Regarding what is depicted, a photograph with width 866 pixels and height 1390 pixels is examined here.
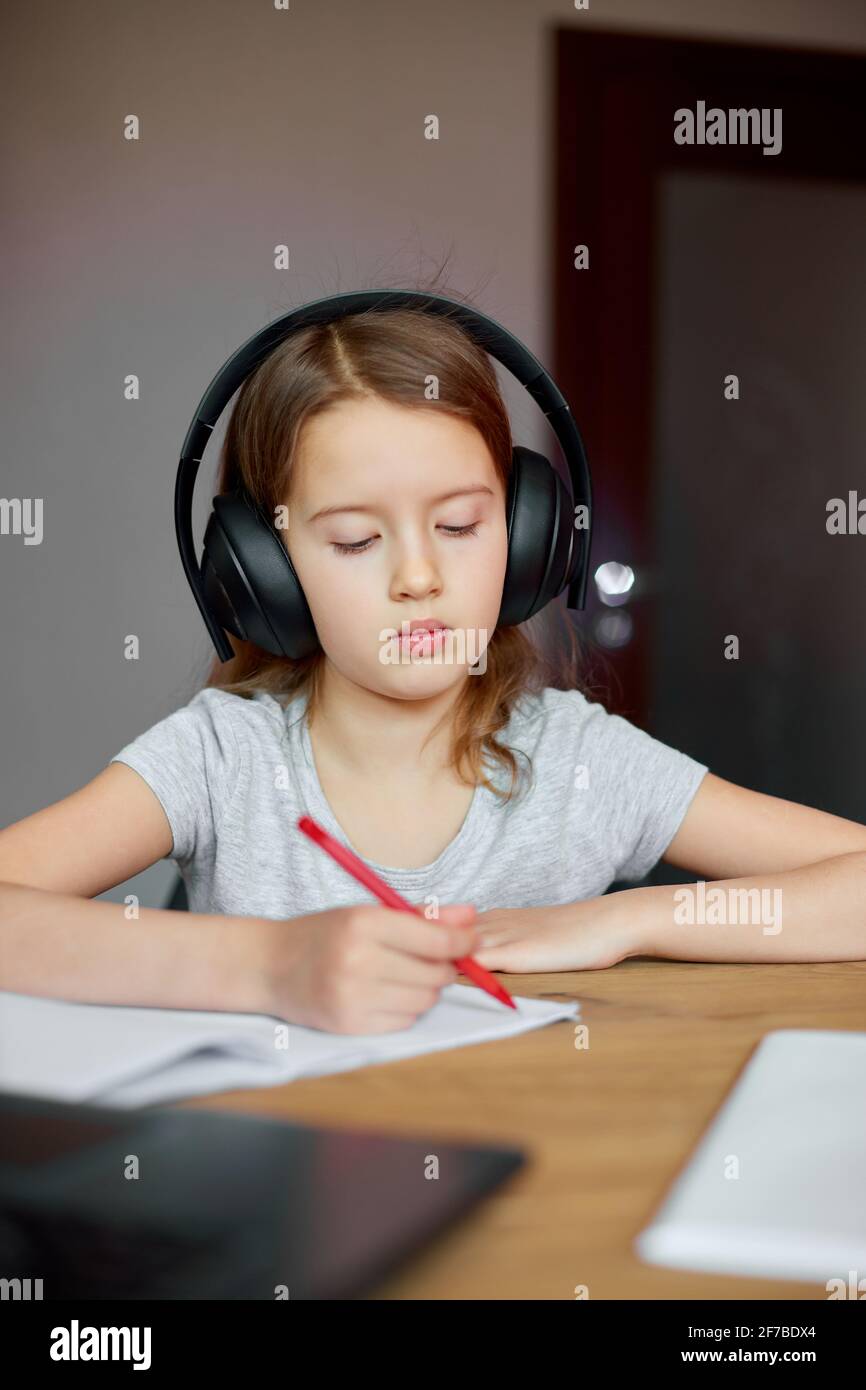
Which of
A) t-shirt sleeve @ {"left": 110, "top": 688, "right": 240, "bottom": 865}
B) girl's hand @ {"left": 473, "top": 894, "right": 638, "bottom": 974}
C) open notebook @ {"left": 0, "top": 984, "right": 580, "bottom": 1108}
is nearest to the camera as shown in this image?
open notebook @ {"left": 0, "top": 984, "right": 580, "bottom": 1108}

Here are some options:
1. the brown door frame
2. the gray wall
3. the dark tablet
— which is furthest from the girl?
the brown door frame

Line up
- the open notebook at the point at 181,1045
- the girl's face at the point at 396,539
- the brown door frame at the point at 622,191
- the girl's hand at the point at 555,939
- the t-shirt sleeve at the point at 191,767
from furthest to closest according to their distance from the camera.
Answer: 1. the brown door frame at the point at 622,191
2. the t-shirt sleeve at the point at 191,767
3. the girl's face at the point at 396,539
4. the girl's hand at the point at 555,939
5. the open notebook at the point at 181,1045

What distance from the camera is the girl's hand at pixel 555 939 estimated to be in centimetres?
79

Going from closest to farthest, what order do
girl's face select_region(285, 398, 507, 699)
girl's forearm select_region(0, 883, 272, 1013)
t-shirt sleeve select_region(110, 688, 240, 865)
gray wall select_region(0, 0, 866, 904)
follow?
girl's forearm select_region(0, 883, 272, 1013)
girl's face select_region(285, 398, 507, 699)
t-shirt sleeve select_region(110, 688, 240, 865)
gray wall select_region(0, 0, 866, 904)

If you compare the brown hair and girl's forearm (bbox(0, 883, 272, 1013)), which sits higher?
the brown hair

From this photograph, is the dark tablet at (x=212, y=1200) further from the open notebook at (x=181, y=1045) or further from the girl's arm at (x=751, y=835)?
the girl's arm at (x=751, y=835)

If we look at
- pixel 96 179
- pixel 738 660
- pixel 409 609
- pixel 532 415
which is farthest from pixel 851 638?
pixel 409 609

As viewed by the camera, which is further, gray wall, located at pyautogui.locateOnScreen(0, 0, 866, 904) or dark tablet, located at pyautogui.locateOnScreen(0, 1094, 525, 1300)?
gray wall, located at pyautogui.locateOnScreen(0, 0, 866, 904)

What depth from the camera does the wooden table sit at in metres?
0.40

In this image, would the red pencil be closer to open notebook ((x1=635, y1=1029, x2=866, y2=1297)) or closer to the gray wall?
open notebook ((x1=635, y1=1029, x2=866, y2=1297))

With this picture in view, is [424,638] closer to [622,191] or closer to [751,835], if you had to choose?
[751,835]

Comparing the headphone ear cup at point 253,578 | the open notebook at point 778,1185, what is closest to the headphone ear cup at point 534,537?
the headphone ear cup at point 253,578

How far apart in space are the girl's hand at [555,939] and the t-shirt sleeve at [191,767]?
33cm

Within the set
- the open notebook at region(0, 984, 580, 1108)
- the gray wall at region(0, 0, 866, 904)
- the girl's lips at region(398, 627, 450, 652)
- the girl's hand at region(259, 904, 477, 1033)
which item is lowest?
the open notebook at region(0, 984, 580, 1108)
